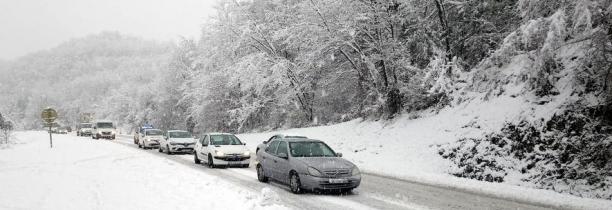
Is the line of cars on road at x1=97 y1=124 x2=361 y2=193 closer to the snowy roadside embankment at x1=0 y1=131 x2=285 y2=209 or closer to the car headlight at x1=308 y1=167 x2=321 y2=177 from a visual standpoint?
the car headlight at x1=308 y1=167 x2=321 y2=177

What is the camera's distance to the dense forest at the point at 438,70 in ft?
39.9

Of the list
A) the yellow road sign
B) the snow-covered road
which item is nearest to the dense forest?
the snow-covered road

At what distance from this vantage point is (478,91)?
19.5 metres

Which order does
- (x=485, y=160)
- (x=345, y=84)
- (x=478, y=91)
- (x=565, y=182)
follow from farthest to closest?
(x=345, y=84)
(x=478, y=91)
(x=485, y=160)
(x=565, y=182)

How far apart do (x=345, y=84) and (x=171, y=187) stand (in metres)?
20.5

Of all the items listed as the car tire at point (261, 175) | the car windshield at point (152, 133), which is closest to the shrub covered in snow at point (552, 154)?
the car tire at point (261, 175)

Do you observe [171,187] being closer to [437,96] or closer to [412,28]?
[437,96]

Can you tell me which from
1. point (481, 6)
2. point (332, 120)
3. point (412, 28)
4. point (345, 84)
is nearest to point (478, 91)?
point (481, 6)

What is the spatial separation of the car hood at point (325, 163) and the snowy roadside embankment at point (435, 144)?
3313 millimetres

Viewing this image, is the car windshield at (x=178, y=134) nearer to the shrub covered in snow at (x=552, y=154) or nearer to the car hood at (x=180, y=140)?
the car hood at (x=180, y=140)

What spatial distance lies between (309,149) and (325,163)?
1325 millimetres

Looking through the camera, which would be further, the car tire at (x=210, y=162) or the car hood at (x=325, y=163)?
the car tire at (x=210, y=162)

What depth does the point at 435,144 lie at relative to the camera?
18.1 m

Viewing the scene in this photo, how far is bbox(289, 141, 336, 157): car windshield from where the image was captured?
12.7 meters
